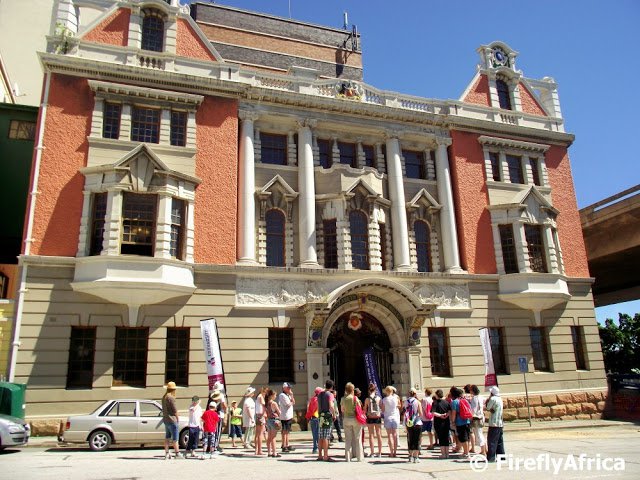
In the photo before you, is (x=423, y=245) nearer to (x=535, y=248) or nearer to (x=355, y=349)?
(x=535, y=248)

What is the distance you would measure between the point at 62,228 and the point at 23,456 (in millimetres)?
8329

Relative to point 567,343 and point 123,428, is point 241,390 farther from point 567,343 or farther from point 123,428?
point 567,343

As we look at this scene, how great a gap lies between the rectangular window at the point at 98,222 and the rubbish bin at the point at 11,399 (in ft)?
17.2

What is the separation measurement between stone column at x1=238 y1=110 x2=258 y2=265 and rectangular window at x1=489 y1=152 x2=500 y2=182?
1276 cm

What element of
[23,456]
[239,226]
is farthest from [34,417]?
[239,226]

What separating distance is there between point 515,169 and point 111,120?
2025cm

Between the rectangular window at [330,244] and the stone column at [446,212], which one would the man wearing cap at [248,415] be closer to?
the rectangular window at [330,244]

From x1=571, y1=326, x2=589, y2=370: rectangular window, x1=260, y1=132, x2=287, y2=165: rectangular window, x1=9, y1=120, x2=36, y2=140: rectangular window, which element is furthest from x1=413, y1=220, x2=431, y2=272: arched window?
x1=9, y1=120, x2=36, y2=140: rectangular window

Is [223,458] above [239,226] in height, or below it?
below

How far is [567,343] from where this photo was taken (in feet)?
82.6

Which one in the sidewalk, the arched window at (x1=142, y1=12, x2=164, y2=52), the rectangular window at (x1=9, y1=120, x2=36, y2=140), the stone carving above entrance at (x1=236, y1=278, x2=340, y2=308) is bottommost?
the sidewalk

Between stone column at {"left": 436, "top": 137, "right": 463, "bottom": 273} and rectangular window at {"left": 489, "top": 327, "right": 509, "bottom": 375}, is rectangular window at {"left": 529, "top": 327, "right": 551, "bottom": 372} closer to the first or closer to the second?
rectangular window at {"left": 489, "top": 327, "right": 509, "bottom": 375}

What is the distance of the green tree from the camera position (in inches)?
2392

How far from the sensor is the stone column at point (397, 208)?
77.2 ft
